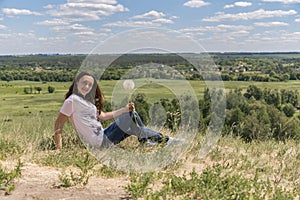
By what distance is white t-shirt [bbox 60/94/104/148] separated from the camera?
15.7 ft

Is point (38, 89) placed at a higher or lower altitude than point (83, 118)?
lower

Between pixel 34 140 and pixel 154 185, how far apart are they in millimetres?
2489

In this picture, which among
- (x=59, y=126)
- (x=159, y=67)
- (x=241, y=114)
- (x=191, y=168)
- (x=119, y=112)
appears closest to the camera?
(x=191, y=168)

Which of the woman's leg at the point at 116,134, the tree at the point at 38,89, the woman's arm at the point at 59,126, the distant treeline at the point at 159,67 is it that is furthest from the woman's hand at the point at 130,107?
the tree at the point at 38,89

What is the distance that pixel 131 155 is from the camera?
15.1ft

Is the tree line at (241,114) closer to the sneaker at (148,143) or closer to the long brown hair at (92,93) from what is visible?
the sneaker at (148,143)

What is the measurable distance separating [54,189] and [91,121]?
164 centimetres

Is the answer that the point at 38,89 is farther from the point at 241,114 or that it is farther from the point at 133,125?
the point at 133,125

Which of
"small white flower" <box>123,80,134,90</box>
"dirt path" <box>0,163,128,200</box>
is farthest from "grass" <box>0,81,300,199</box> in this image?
"small white flower" <box>123,80,134,90</box>

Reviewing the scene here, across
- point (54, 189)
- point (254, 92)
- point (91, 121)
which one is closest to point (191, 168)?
point (91, 121)

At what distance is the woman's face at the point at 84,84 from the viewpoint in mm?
4996

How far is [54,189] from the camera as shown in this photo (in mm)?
3416

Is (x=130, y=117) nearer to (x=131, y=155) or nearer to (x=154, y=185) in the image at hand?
(x=131, y=155)

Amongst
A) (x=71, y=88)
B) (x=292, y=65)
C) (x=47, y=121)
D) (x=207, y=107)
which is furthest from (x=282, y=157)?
(x=292, y=65)
